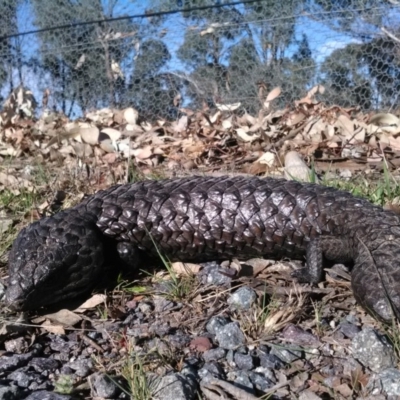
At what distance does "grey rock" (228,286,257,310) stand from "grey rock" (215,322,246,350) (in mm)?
166

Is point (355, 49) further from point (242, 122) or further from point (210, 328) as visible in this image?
point (210, 328)

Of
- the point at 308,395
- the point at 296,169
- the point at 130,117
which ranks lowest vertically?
the point at 308,395

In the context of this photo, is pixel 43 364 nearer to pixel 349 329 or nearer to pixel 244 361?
pixel 244 361

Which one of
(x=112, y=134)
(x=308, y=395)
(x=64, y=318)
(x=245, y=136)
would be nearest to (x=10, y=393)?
(x=64, y=318)

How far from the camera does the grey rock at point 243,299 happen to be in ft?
7.39

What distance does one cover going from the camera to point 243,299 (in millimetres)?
2277

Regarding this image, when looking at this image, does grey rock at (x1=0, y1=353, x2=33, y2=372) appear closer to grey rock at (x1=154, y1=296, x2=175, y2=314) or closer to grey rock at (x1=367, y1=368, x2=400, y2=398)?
grey rock at (x1=154, y1=296, x2=175, y2=314)

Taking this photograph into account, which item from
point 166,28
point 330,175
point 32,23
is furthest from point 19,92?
point 330,175

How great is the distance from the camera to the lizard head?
7.57 ft

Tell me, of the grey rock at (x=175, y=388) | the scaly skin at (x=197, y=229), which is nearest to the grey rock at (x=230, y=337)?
the grey rock at (x=175, y=388)

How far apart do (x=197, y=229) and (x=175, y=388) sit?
1.13 metres

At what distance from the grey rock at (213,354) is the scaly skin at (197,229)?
642mm

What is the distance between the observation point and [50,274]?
2377 millimetres

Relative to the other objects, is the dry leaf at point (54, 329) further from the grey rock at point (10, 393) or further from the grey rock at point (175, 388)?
the grey rock at point (175, 388)
